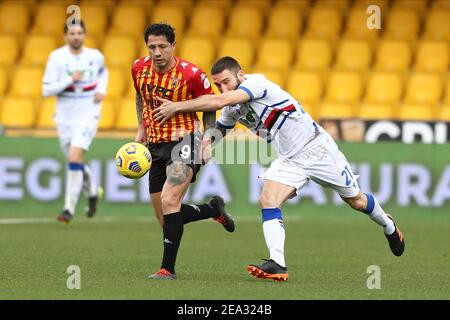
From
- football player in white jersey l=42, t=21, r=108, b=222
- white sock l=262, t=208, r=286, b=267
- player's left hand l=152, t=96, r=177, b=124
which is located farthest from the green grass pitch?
player's left hand l=152, t=96, r=177, b=124

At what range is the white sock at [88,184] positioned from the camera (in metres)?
13.9

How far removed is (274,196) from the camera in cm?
874

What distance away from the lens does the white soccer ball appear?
8.75 m

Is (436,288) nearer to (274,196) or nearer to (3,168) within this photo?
(274,196)

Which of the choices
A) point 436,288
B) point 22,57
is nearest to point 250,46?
point 22,57

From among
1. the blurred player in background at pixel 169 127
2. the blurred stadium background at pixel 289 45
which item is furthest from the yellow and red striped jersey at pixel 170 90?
the blurred stadium background at pixel 289 45

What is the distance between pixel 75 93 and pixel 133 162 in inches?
207

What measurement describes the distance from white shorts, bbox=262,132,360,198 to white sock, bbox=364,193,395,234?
0.31 meters

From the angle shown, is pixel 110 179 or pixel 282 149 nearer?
pixel 282 149

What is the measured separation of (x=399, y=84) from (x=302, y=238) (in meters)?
7.18

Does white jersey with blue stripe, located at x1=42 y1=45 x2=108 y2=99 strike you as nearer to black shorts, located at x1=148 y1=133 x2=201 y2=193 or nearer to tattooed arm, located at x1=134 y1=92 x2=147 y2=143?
tattooed arm, located at x1=134 y1=92 x2=147 y2=143

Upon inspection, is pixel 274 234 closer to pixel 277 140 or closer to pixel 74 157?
pixel 277 140

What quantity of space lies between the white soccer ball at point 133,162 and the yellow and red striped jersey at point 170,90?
0.95 ft

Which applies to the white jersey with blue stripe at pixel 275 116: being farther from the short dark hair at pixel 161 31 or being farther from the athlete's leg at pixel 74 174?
the athlete's leg at pixel 74 174
